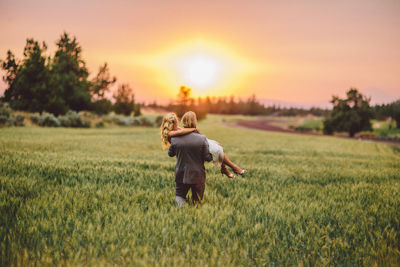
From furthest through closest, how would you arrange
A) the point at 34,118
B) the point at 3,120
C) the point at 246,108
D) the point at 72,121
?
1. the point at 246,108
2. the point at 72,121
3. the point at 34,118
4. the point at 3,120

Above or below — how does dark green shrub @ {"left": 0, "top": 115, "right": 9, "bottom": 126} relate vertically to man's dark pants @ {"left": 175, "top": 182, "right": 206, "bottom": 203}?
above

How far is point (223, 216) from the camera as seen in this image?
4270 millimetres

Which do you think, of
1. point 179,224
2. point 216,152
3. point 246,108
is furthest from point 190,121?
point 246,108

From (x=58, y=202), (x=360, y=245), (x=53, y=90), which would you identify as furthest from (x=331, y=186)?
(x=53, y=90)

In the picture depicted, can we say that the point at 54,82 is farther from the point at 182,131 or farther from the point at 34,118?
the point at 182,131

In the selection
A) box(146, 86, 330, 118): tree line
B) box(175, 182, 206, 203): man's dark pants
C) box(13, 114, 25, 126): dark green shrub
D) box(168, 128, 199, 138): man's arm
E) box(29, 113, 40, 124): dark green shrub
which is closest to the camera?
box(168, 128, 199, 138): man's arm

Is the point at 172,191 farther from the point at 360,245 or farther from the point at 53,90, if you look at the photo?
the point at 53,90

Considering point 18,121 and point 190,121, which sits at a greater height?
point 190,121

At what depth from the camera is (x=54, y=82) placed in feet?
112

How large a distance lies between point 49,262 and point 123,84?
4960cm

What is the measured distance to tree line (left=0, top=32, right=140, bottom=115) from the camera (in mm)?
33000

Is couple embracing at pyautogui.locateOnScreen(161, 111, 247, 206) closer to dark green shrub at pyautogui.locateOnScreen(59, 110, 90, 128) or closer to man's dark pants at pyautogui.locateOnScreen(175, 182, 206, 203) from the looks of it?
man's dark pants at pyautogui.locateOnScreen(175, 182, 206, 203)

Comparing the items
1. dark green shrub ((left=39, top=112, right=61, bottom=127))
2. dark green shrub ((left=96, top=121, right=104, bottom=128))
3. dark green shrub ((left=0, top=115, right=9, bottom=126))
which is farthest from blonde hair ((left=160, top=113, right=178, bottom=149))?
dark green shrub ((left=96, top=121, right=104, bottom=128))

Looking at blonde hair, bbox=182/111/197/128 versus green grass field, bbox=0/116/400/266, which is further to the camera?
blonde hair, bbox=182/111/197/128
